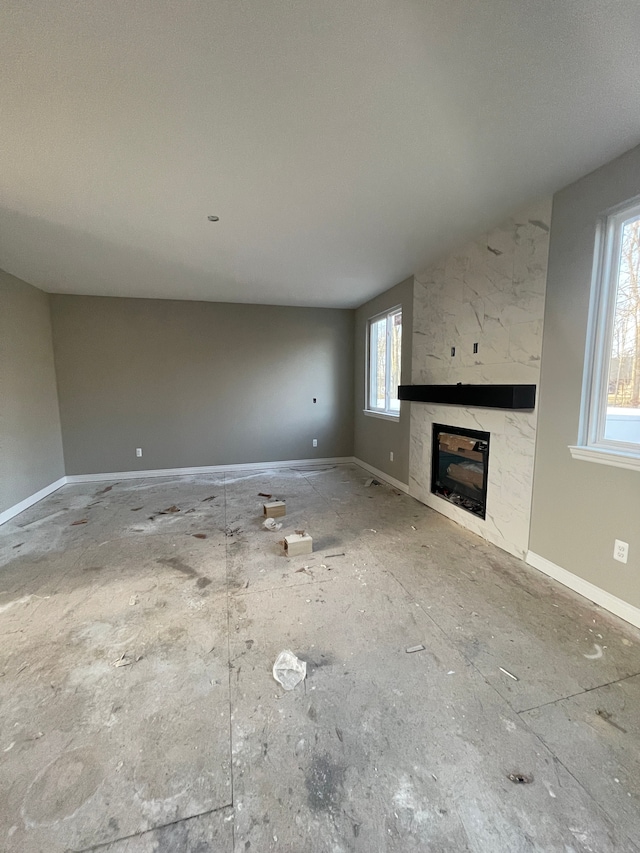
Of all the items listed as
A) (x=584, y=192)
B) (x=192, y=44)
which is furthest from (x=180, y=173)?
(x=584, y=192)

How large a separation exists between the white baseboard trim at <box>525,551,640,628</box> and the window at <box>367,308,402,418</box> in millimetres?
2417

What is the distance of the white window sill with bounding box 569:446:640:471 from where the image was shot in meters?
1.93

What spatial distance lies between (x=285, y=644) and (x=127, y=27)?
8.79 ft

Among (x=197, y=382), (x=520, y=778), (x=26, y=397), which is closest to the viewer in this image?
(x=520, y=778)

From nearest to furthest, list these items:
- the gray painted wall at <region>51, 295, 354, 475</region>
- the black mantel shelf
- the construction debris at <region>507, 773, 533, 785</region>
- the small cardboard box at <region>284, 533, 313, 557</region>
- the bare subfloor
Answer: the bare subfloor < the construction debris at <region>507, 773, 533, 785</region> < the black mantel shelf < the small cardboard box at <region>284, 533, 313, 557</region> < the gray painted wall at <region>51, 295, 354, 475</region>

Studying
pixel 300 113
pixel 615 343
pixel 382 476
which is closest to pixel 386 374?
pixel 382 476

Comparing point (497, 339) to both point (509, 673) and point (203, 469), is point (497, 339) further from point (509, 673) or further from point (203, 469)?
point (203, 469)

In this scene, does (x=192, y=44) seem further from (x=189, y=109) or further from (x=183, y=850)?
(x=183, y=850)

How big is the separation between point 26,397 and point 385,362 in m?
4.47

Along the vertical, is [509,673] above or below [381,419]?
below

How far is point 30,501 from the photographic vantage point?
13.1 feet

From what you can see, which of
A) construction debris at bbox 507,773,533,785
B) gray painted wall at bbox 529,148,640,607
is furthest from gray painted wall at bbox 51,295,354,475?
construction debris at bbox 507,773,533,785

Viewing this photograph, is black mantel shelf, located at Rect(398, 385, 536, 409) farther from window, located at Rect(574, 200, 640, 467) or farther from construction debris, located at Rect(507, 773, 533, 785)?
construction debris, located at Rect(507, 773, 533, 785)

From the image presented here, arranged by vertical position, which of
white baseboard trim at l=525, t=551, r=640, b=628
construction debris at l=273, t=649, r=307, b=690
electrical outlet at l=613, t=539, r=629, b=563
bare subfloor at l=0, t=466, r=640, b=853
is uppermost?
electrical outlet at l=613, t=539, r=629, b=563
